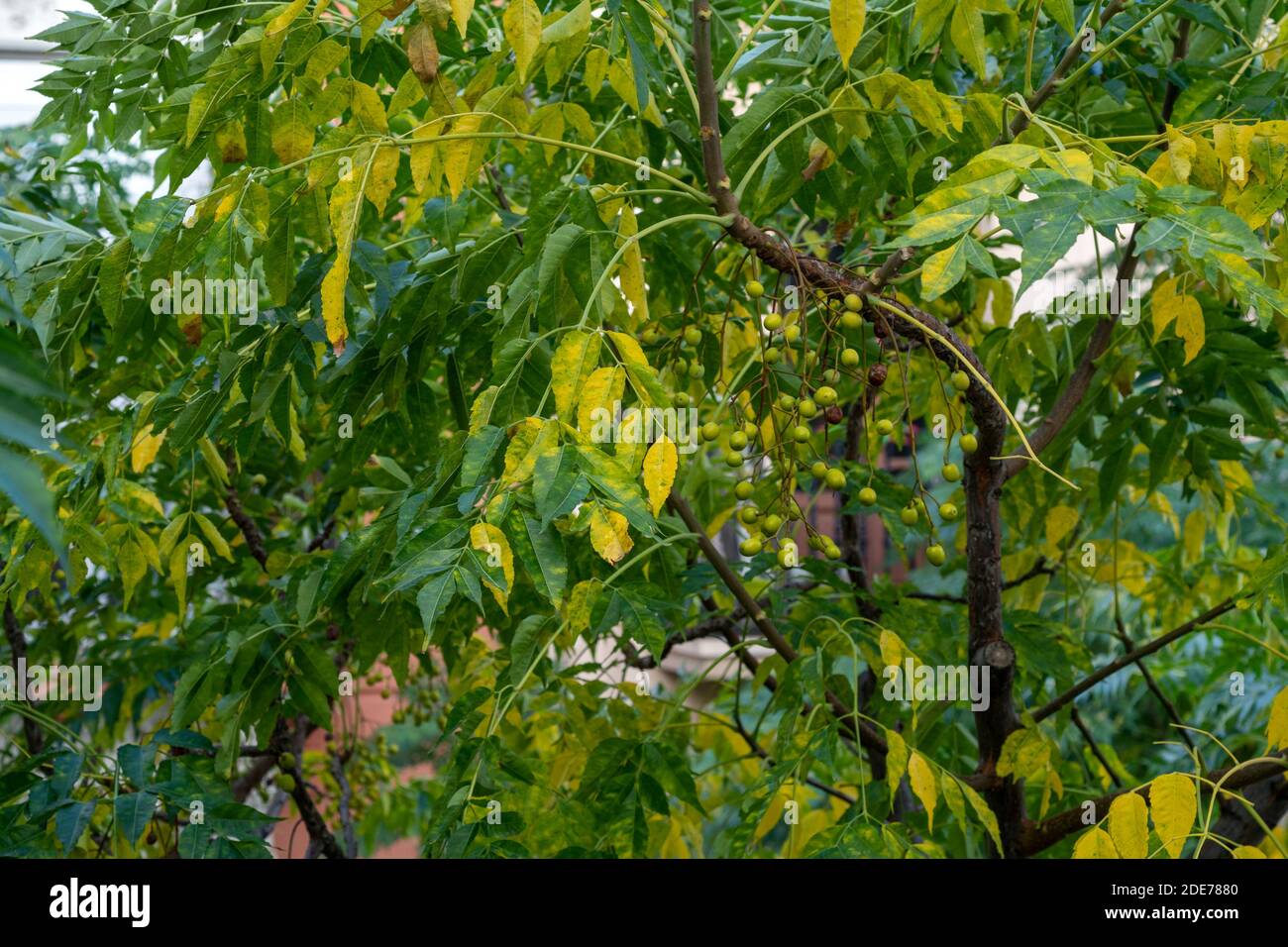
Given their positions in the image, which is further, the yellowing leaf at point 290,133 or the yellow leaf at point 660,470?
the yellowing leaf at point 290,133

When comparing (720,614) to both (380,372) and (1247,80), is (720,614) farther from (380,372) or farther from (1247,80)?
(1247,80)

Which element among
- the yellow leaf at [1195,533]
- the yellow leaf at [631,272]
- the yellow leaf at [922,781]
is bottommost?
the yellow leaf at [1195,533]

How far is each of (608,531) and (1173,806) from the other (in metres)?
0.72

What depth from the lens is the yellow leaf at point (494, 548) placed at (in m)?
1.16

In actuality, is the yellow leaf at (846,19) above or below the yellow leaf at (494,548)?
above

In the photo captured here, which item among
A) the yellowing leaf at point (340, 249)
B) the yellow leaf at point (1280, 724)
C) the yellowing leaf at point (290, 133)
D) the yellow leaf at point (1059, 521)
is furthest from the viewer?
the yellow leaf at point (1059, 521)

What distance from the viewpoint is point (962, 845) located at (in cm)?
241

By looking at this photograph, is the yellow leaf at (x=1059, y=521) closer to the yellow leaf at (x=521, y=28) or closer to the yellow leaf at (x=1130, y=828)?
the yellow leaf at (x=1130, y=828)

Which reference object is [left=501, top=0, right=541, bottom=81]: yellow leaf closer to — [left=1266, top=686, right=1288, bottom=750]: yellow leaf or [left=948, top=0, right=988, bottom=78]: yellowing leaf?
[left=948, top=0, right=988, bottom=78]: yellowing leaf

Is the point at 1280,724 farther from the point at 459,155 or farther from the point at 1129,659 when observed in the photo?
the point at 459,155

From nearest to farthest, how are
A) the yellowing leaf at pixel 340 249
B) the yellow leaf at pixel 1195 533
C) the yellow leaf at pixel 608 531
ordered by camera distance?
the yellow leaf at pixel 608 531
the yellowing leaf at pixel 340 249
the yellow leaf at pixel 1195 533

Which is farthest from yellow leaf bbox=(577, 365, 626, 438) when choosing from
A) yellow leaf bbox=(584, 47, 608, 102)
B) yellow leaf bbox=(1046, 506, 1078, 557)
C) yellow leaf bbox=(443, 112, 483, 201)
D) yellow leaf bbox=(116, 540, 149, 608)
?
yellow leaf bbox=(1046, 506, 1078, 557)

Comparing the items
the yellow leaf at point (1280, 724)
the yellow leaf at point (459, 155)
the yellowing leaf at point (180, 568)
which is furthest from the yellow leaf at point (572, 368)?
the yellowing leaf at point (180, 568)
